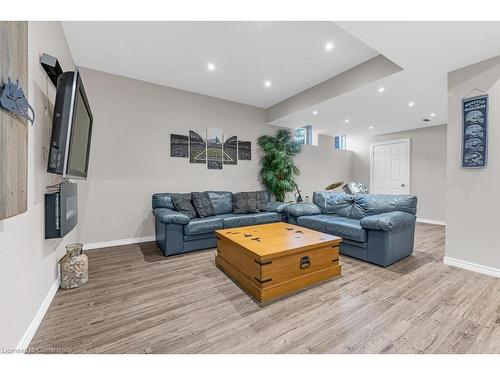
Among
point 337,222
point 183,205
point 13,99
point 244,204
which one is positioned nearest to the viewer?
point 13,99

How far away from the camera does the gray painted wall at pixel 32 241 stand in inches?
48.4

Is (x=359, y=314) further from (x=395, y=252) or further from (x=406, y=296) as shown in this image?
(x=395, y=252)

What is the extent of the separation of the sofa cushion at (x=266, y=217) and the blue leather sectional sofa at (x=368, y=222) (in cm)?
25

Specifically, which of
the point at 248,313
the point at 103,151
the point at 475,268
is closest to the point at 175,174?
the point at 103,151

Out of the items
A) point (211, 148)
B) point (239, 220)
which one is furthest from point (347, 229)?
point (211, 148)

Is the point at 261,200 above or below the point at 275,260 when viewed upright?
above

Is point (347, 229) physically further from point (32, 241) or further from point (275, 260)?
point (32, 241)

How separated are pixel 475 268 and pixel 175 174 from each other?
4559 mm

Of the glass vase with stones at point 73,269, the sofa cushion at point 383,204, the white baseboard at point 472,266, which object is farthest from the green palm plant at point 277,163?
the glass vase with stones at point 73,269

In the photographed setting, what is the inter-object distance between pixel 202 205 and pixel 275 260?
208cm

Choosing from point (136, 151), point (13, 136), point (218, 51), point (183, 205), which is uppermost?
point (218, 51)

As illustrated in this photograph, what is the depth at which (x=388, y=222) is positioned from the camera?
8.39ft

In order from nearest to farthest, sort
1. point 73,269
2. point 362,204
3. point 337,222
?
point 73,269 → point 337,222 → point 362,204

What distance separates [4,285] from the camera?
1.19 meters
